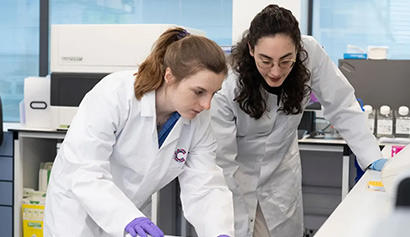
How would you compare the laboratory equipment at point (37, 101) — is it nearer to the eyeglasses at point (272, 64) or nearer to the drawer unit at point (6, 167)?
the drawer unit at point (6, 167)

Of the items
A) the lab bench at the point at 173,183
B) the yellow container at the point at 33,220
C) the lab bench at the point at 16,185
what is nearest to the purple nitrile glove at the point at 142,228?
the lab bench at the point at 173,183

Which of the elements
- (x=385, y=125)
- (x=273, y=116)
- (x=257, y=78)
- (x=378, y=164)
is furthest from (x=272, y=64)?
(x=385, y=125)

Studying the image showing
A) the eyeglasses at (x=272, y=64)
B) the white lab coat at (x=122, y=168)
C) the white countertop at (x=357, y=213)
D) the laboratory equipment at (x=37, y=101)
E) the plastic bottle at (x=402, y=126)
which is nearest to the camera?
the white countertop at (x=357, y=213)

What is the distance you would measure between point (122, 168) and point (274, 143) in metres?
0.61

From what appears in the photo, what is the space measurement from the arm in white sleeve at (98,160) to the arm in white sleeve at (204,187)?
0.21m

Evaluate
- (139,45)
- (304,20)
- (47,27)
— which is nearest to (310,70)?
(139,45)

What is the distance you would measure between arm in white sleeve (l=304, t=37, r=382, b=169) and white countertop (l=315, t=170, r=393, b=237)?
0.40 metres

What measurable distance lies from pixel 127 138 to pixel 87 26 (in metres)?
1.55

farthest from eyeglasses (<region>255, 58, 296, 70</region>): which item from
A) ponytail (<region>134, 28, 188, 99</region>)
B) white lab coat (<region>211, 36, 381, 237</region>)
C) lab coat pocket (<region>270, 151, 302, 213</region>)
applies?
lab coat pocket (<region>270, 151, 302, 213</region>)

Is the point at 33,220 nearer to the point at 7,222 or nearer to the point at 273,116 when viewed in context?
the point at 7,222

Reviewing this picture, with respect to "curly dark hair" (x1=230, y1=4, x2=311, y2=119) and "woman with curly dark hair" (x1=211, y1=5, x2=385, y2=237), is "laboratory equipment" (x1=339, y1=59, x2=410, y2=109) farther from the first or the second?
"curly dark hair" (x1=230, y1=4, x2=311, y2=119)

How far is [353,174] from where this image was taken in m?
2.90

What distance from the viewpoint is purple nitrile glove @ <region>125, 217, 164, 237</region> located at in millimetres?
1201

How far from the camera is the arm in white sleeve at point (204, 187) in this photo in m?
1.42
